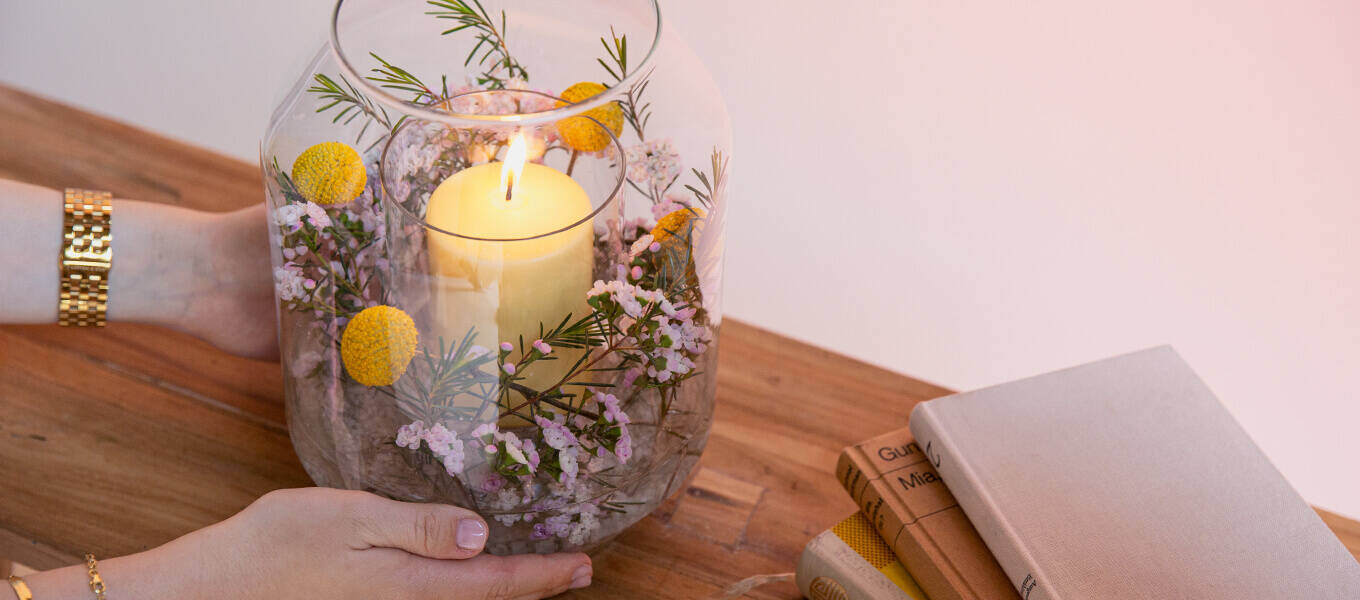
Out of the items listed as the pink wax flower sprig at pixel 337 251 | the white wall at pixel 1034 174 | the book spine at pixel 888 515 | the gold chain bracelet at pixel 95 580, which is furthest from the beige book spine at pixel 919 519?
the white wall at pixel 1034 174

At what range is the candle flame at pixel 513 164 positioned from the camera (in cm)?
68

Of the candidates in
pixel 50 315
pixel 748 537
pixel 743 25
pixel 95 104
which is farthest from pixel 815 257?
pixel 95 104

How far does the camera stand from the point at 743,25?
192cm

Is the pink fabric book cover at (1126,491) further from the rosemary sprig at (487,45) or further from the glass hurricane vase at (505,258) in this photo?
the rosemary sprig at (487,45)

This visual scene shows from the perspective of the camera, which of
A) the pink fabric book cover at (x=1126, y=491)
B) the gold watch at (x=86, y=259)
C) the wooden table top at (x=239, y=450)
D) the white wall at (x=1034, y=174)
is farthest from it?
the white wall at (x=1034, y=174)

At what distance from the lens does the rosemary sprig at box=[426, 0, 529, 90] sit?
0.77 meters

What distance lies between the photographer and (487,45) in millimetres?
788

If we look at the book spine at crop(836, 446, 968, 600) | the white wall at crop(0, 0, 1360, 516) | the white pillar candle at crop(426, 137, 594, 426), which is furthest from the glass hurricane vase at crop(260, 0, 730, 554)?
the white wall at crop(0, 0, 1360, 516)

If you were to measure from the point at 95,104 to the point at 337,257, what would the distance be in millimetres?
1542

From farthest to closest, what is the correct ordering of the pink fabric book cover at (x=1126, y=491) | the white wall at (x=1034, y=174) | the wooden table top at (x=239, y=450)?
the white wall at (x=1034, y=174) → the wooden table top at (x=239, y=450) → the pink fabric book cover at (x=1126, y=491)

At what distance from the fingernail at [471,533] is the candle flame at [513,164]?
0.21m

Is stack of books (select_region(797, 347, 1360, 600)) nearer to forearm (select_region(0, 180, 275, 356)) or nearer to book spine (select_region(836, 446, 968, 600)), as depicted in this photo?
book spine (select_region(836, 446, 968, 600))

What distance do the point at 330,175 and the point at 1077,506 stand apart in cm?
52

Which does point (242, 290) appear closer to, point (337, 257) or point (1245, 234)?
point (337, 257)
